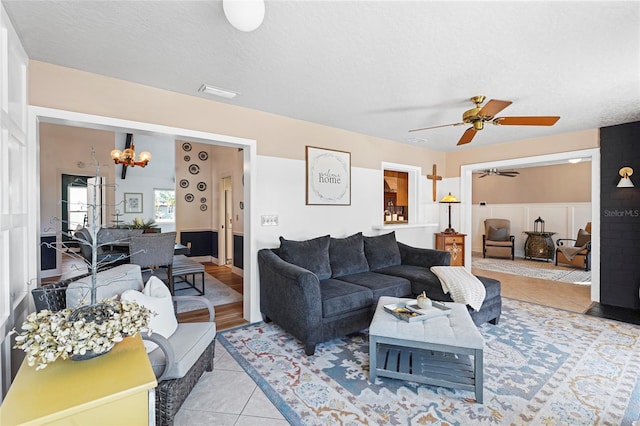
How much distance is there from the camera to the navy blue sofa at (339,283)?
2.76 meters

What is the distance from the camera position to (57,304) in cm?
193

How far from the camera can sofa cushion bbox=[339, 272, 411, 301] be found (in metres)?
3.24

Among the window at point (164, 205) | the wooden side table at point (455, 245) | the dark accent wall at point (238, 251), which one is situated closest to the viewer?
the wooden side table at point (455, 245)

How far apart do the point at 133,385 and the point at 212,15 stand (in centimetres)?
198

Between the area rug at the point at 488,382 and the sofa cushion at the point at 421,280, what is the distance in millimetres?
574

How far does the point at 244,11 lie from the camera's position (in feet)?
5.09

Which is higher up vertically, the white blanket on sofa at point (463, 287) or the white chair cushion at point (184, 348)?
the white blanket on sofa at point (463, 287)

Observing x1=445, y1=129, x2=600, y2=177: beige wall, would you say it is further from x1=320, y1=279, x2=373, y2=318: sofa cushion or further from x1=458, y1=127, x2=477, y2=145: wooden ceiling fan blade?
x1=320, y1=279, x2=373, y2=318: sofa cushion

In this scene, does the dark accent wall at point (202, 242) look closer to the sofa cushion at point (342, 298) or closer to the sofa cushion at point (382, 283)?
the sofa cushion at point (382, 283)

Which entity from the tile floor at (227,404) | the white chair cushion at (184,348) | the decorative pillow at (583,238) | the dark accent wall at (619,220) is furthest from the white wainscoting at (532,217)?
the white chair cushion at (184,348)

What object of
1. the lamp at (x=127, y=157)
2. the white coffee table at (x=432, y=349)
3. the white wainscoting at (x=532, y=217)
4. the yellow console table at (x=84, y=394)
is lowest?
the white coffee table at (x=432, y=349)

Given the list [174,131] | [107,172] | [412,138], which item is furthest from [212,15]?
[107,172]

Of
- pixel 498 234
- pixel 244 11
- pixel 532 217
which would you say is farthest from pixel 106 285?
pixel 532 217

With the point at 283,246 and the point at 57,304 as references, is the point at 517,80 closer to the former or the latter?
the point at 283,246
